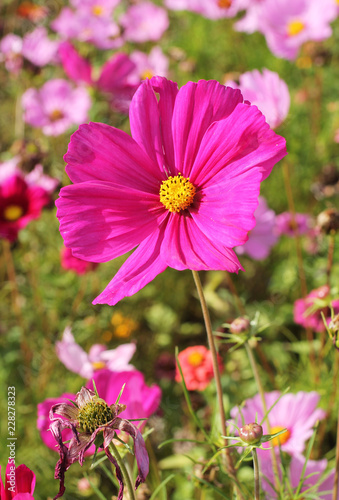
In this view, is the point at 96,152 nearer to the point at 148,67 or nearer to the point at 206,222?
the point at 206,222

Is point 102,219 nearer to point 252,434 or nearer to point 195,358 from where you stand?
point 252,434

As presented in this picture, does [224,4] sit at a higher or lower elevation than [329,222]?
higher

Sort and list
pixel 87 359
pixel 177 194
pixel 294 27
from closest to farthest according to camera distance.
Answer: pixel 177 194 < pixel 87 359 < pixel 294 27

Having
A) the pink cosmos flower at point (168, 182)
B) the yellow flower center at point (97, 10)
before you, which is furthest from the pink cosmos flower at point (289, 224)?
the yellow flower center at point (97, 10)

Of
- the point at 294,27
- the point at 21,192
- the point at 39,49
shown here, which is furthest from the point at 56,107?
the point at 294,27

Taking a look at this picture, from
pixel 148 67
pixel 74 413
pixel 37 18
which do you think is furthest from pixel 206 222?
pixel 37 18

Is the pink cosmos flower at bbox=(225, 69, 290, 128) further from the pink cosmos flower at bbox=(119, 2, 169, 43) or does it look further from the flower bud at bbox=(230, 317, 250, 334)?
the pink cosmos flower at bbox=(119, 2, 169, 43)
